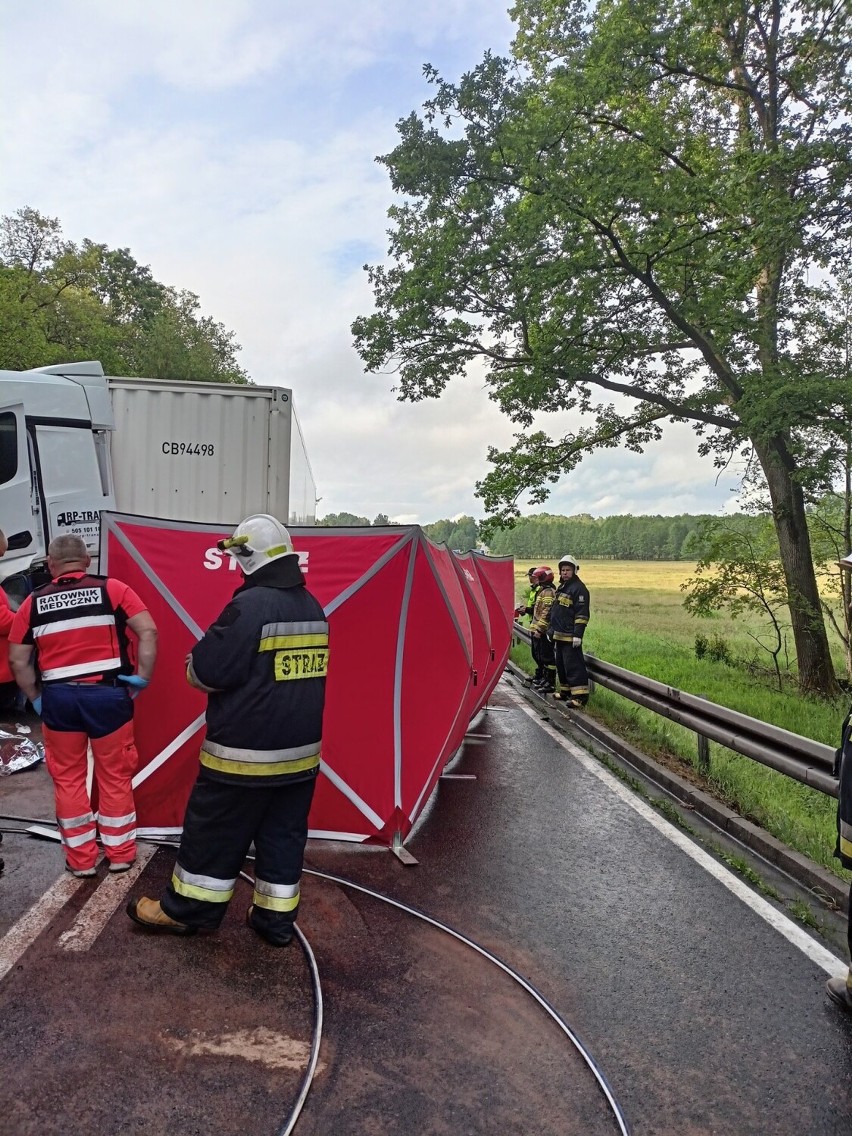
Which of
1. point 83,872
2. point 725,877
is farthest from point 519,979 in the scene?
point 83,872

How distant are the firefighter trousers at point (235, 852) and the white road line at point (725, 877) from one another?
2.49m

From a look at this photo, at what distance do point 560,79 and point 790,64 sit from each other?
13.2ft

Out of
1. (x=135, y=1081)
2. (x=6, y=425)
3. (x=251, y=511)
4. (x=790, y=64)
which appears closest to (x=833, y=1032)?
(x=135, y=1081)

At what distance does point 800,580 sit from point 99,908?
12.5 metres

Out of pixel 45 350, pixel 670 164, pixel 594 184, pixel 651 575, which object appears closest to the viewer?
pixel 594 184

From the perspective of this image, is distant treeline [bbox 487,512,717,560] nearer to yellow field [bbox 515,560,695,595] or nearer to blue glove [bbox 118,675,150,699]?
yellow field [bbox 515,560,695,595]

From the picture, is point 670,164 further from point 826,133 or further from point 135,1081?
point 135,1081

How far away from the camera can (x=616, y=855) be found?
4840 mm

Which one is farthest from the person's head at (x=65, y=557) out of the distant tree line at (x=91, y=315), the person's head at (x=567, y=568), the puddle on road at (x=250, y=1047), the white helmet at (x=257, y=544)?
the distant tree line at (x=91, y=315)

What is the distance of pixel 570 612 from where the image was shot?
31.5ft

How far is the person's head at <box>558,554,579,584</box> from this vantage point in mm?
9828

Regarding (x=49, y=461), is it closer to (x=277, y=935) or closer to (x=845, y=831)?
(x=277, y=935)

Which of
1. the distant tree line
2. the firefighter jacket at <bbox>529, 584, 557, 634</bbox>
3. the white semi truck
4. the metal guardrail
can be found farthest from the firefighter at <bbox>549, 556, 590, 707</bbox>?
the distant tree line

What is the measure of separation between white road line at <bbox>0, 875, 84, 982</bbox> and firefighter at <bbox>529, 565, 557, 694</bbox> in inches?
306
